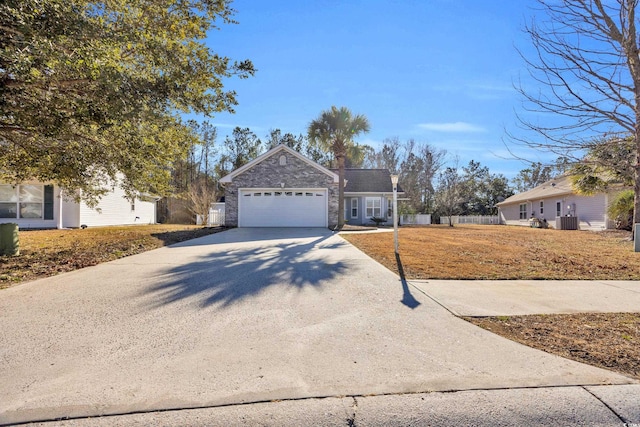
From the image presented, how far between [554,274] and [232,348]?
6.97 metres

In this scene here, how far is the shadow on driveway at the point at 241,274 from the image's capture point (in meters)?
5.43

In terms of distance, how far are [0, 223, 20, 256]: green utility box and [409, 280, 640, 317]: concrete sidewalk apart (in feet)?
32.8

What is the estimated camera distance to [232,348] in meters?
3.46

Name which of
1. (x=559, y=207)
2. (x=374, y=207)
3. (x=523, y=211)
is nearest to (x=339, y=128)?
(x=374, y=207)

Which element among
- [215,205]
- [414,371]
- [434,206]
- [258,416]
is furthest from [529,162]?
[434,206]

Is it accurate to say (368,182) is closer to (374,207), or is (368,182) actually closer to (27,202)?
(374,207)

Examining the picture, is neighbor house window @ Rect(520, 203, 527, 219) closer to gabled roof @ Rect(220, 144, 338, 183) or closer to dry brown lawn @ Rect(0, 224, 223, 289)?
gabled roof @ Rect(220, 144, 338, 183)

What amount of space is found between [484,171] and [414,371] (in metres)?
50.5

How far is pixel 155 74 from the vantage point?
278 inches

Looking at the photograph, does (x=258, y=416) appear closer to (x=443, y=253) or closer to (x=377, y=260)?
(x=377, y=260)

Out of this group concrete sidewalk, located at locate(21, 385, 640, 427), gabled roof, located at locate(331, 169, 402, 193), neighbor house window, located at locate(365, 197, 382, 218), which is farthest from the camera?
gabled roof, located at locate(331, 169, 402, 193)

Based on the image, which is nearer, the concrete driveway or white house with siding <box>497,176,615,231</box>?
the concrete driveway

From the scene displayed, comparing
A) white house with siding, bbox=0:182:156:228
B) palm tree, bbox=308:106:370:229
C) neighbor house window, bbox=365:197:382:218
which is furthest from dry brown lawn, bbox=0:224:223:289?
neighbor house window, bbox=365:197:382:218

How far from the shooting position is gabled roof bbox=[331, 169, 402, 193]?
1003 inches
